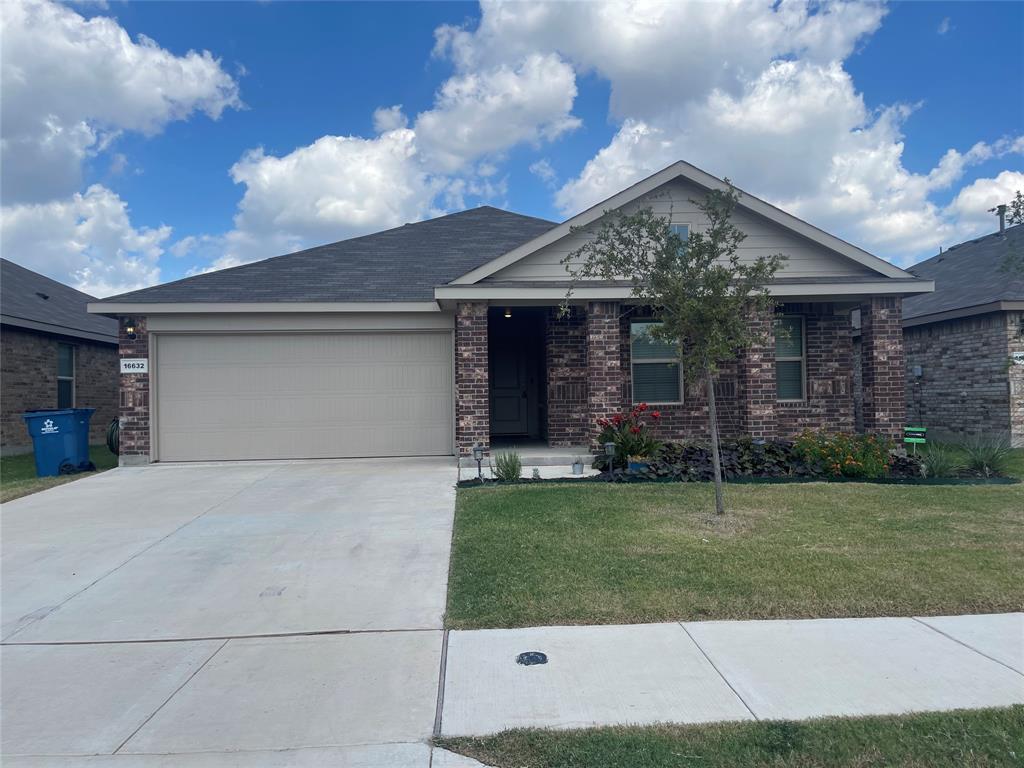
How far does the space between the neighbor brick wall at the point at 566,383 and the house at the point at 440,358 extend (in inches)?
1.0

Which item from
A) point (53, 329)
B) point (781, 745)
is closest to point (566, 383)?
point (781, 745)

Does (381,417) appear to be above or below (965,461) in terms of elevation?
above

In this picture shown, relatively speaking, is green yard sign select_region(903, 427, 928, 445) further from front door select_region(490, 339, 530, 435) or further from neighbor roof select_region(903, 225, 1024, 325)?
front door select_region(490, 339, 530, 435)

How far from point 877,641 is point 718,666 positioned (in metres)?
1.15

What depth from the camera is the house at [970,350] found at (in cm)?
1334

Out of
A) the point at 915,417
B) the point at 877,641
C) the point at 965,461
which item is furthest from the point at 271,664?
the point at 915,417

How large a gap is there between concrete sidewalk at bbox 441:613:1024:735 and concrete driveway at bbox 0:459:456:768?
0.35 m

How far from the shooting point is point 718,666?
3975 millimetres

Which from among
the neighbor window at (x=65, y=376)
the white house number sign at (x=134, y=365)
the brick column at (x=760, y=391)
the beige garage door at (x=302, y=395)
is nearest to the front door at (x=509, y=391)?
the beige garage door at (x=302, y=395)

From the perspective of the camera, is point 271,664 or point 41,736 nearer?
point 41,736

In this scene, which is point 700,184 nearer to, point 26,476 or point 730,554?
point 730,554

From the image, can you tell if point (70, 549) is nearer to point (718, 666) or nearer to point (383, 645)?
point (383, 645)

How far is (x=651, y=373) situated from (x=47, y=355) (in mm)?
14032

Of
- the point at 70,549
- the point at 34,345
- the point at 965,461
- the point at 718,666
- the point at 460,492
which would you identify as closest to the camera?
the point at 718,666
